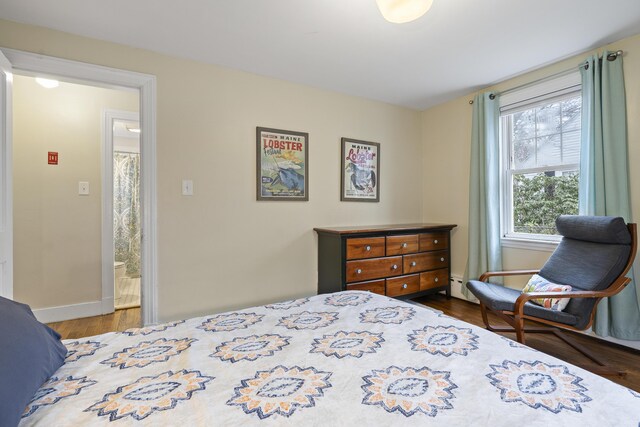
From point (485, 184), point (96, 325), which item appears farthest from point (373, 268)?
point (96, 325)

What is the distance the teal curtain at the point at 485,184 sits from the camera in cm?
317

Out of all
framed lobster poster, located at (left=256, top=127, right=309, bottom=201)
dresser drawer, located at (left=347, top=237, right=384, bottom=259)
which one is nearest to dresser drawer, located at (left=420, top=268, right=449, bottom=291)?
dresser drawer, located at (left=347, top=237, right=384, bottom=259)

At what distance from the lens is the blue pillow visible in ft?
2.28

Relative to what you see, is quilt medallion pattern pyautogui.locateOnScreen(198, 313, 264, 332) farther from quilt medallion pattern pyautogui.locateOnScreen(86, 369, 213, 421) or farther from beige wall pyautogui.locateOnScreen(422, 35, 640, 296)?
beige wall pyautogui.locateOnScreen(422, 35, 640, 296)

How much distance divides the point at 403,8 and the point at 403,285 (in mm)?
2522

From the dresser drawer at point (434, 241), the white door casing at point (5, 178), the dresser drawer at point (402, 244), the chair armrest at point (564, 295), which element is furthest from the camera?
the dresser drawer at point (434, 241)

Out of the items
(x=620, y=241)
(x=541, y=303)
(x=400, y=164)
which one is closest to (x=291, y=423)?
(x=541, y=303)

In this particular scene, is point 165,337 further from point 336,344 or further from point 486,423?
point 486,423

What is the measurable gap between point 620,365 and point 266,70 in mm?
3605

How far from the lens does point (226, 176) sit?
9.23 ft

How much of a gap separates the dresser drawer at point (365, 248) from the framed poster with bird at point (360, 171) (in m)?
0.67

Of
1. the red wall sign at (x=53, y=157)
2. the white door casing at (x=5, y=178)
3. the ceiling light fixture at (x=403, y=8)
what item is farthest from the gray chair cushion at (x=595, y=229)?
the red wall sign at (x=53, y=157)

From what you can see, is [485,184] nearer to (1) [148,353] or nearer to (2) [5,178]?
(1) [148,353]

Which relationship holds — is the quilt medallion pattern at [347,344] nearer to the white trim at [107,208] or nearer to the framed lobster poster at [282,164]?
the framed lobster poster at [282,164]
